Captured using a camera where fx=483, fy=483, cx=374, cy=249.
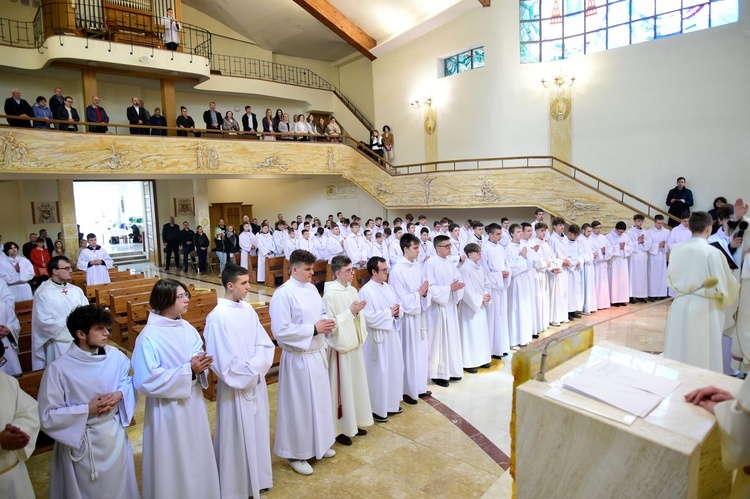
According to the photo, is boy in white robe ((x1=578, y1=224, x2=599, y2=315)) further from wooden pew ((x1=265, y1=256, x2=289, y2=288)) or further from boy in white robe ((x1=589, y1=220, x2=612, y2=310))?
wooden pew ((x1=265, y1=256, x2=289, y2=288))

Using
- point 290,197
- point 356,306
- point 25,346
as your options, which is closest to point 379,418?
point 356,306

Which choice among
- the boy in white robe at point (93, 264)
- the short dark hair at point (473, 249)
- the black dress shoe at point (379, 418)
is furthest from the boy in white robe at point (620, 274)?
the boy in white robe at point (93, 264)

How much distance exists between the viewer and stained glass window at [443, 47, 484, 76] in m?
17.8

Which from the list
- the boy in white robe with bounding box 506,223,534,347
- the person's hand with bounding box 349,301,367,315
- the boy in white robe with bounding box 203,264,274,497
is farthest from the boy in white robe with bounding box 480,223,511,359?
the boy in white robe with bounding box 203,264,274,497

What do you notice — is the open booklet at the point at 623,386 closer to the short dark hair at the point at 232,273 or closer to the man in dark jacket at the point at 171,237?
the short dark hair at the point at 232,273

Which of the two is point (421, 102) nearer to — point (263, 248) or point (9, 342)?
point (263, 248)

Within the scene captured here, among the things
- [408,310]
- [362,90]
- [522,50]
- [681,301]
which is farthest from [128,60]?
[681,301]

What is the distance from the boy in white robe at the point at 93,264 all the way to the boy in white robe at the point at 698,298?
11.1m

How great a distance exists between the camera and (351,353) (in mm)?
5004

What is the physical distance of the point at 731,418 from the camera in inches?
65.7

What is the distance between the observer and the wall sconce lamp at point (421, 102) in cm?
1940

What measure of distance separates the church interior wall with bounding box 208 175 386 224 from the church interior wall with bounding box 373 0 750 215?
3331 mm

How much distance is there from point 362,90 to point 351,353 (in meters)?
20.1

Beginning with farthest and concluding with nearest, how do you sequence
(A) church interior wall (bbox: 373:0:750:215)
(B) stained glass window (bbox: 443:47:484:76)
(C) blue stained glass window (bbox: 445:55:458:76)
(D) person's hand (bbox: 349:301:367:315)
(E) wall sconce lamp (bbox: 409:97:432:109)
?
(E) wall sconce lamp (bbox: 409:97:432:109) → (C) blue stained glass window (bbox: 445:55:458:76) → (B) stained glass window (bbox: 443:47:484:76) → (A) church interior wall (bbox: 373:0:750:215) → (D) person's hand (bbox: 349:301:367:315)
